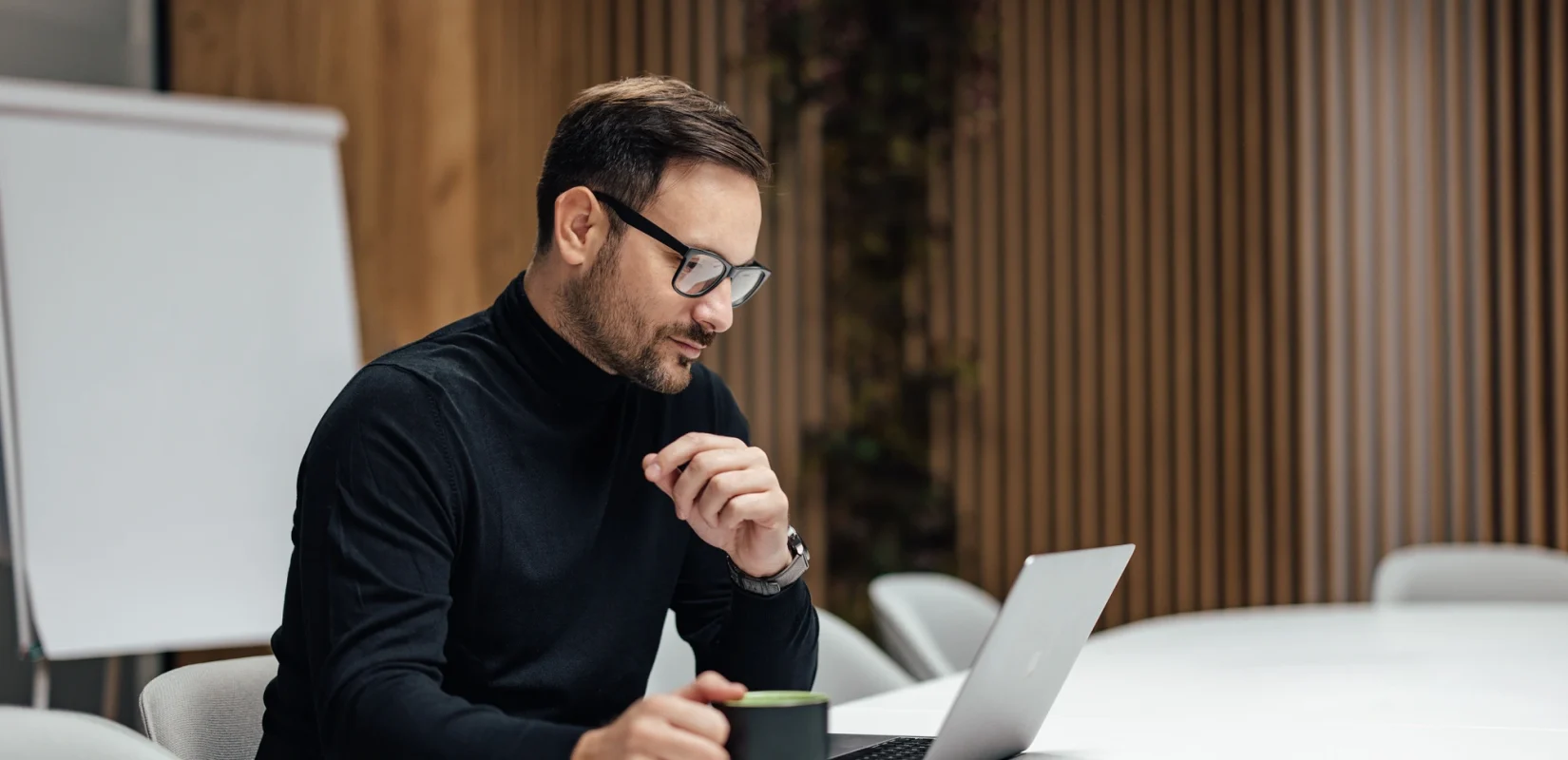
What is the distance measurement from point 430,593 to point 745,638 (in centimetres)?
45

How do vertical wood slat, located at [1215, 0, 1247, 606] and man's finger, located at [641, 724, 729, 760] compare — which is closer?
man's finger, located at [641, 724, 729, 760]

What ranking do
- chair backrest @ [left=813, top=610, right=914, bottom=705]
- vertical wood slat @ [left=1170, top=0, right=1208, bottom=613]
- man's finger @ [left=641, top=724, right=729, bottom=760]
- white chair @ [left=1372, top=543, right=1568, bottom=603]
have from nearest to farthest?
1. man's finger @ [left=641, top=724, right=729, bottom=760]
2. chair backrest @ [left=813, top=610, right=914, bottom=705]
3. white chair @ [left=1372, top=543, right=1568, bottom=603]
4. vertical wood slat @ [left=1170, top=0, right=1208, bottom=613]

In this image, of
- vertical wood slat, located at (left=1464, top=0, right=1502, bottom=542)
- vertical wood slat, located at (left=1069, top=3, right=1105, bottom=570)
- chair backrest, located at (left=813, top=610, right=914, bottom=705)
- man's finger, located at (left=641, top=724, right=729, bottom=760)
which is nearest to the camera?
man's finger, located at (left=641, top=724, right=729, bottom=760)

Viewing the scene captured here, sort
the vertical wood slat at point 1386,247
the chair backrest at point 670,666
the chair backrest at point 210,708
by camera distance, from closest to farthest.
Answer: the chair backrest at point 210,708
the chair backrest at point 670,666
the vertical wood slat at point 1386,247

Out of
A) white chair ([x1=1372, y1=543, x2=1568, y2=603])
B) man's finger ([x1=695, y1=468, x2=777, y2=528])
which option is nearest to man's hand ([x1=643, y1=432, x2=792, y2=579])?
man's finger ([x1=695, y1=468, x2=777, y2=528])

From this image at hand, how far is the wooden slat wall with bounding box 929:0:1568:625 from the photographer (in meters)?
4.57

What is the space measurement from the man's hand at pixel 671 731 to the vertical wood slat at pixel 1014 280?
166 inches

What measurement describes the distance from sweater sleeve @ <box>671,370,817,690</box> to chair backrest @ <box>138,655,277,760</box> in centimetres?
48

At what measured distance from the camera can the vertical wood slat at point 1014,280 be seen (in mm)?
5156

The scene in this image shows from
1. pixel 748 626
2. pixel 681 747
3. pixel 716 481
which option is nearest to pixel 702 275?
pixel 716 481

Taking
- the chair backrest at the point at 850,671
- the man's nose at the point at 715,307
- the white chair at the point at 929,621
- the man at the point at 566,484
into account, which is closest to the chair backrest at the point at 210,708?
the man at the point at 566,484

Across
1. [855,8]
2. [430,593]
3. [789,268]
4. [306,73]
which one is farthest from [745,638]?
[855,8]

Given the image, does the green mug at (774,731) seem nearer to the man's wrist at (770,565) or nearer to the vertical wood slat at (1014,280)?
the man's wrist at (770,565)

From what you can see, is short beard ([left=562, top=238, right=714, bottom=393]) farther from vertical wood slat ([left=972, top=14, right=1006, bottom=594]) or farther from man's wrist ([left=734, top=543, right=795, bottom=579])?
vertical wood slat ([left=972, top=14, right=1006, bottom=594])
